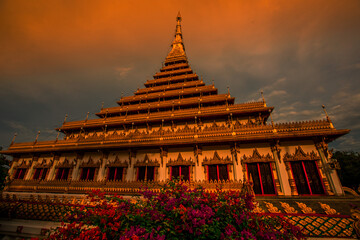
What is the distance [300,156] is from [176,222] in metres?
12.1

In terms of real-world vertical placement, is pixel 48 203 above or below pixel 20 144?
below

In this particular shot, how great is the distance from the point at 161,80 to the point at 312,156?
771 inches

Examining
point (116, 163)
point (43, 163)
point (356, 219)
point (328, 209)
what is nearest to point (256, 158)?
point (328, 209)

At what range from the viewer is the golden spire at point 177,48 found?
88.6 feet

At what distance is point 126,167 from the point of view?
13.9 meters

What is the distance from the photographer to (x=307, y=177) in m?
10.8

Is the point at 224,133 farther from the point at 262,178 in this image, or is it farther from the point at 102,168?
the point at 102,168

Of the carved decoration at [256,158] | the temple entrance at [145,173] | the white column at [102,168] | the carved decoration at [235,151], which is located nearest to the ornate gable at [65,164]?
the white column at [102,168]

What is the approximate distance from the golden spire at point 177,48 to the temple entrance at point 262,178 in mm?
21207

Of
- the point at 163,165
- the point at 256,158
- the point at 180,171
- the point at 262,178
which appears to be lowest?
the point at 262,178

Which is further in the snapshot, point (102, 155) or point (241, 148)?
point (102, 155)

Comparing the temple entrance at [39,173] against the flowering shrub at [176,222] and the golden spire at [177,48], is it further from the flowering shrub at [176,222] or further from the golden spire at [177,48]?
the golden spire at [177,48]

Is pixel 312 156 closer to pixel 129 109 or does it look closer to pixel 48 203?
pixel 48 203

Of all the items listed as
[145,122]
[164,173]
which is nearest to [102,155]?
[145,122]
